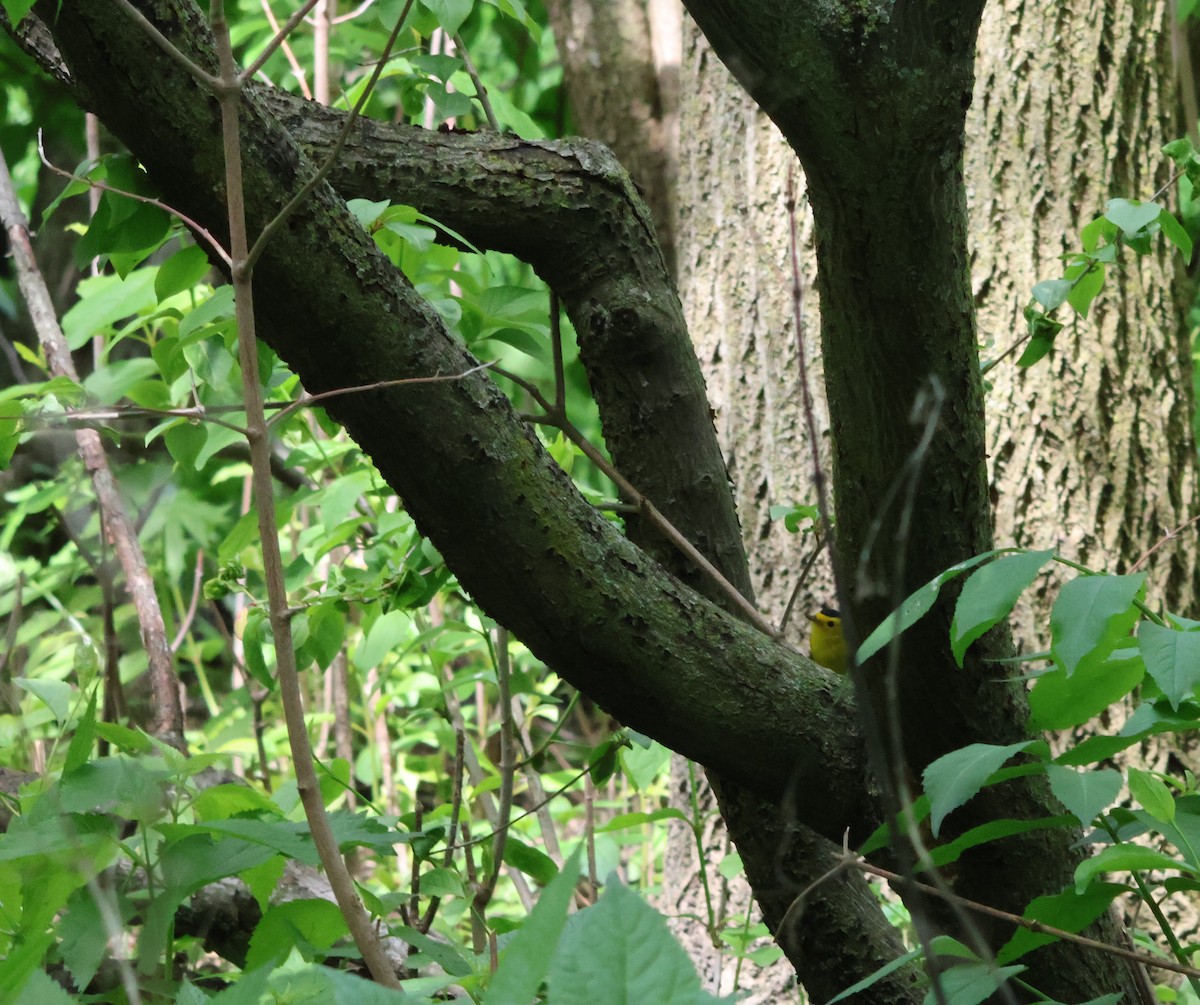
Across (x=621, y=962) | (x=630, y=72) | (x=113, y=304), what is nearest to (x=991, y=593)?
(x=621, y=962)

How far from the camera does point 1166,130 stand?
2053mm

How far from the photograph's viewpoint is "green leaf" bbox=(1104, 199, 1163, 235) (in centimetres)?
92

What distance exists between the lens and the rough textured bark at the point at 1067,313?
6.16 ft

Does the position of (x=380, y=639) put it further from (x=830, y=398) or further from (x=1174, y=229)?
(x=1174, y=229)

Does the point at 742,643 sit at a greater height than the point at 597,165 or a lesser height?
lesser

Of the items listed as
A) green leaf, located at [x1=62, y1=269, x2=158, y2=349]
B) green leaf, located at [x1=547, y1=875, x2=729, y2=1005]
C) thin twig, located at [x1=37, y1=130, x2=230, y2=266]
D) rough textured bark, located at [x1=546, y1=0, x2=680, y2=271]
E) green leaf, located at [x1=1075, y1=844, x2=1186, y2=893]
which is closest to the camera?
green leaf, located at [x1=547, y1=875, x2=729, y2=1005]

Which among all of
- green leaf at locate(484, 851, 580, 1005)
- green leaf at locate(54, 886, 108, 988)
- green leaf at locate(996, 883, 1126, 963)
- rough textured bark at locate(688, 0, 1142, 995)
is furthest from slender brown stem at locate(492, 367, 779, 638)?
green leaf at locate(484, 851, 580, 1005)

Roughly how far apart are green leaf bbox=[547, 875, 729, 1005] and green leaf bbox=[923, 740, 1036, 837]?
1.04ft

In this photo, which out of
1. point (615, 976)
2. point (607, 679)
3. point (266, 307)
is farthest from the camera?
point (607, 679)

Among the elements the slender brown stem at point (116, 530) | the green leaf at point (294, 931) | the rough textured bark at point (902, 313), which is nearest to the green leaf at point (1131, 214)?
the rough textured bark at point (902, 313)

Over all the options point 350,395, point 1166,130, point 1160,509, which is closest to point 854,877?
point 350,395

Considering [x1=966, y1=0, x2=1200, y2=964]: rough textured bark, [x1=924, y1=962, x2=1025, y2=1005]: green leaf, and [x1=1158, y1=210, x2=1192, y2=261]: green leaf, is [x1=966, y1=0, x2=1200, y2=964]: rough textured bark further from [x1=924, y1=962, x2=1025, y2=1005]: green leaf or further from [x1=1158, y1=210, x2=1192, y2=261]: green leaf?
[x1=924, y1=962, x2=1025, y2=1005]: green leaf

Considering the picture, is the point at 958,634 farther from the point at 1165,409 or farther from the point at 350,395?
the point at 1165,409

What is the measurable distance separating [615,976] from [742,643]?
0.67 meters
